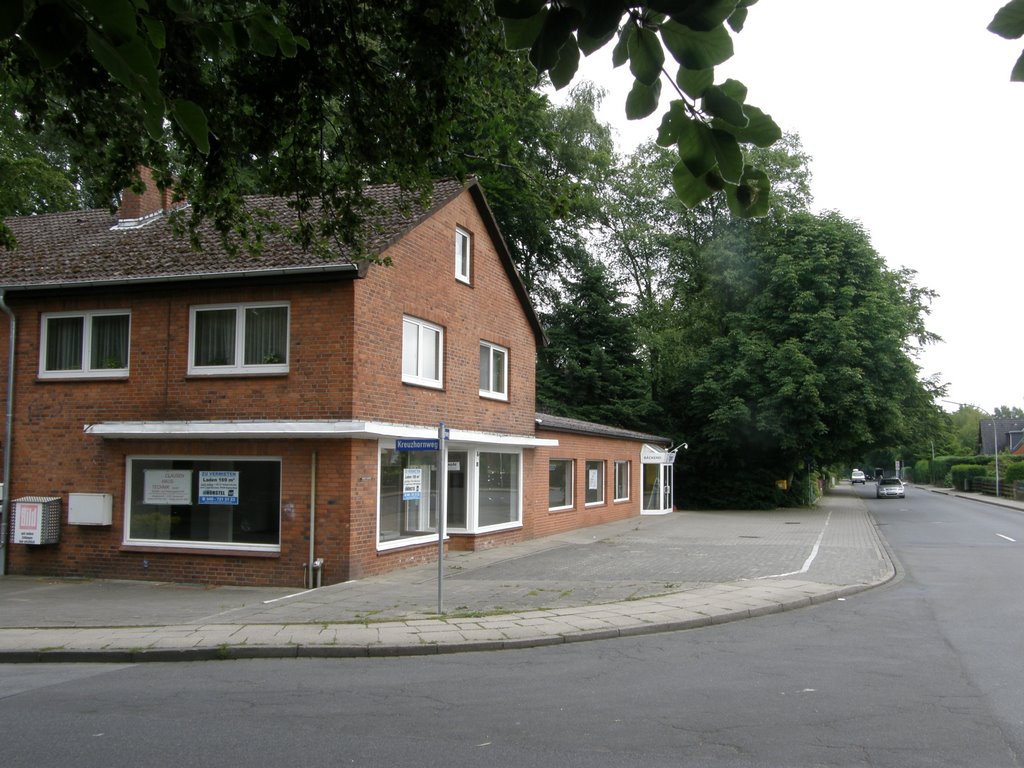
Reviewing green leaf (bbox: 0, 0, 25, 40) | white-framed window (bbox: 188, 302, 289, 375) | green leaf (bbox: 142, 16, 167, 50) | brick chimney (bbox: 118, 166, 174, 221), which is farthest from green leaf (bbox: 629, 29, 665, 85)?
brick chimney (bbox: 118, 166, 174, 221)

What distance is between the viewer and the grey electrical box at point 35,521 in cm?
1455

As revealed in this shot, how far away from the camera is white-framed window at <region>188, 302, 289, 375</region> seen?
14.3m

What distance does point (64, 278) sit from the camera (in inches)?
593

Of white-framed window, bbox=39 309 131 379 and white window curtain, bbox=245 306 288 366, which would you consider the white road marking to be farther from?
white-framed window, bbox=39 309 131 379

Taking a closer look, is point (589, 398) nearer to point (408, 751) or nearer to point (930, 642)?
point (930, 642)

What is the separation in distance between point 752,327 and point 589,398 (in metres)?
7.75

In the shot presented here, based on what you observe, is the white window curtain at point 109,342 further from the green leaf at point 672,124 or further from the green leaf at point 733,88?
the green leaf at point 733,88

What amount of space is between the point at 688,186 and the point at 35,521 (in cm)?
1466

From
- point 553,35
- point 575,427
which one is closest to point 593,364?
point 575,427

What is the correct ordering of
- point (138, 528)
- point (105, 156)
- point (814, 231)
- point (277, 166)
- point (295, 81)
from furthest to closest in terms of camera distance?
point (814, 231), point (138, 528), point (277, 166), point (105, 156), point (295, 81)

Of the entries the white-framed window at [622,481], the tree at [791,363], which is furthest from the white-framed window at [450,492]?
the tree at [791,363]

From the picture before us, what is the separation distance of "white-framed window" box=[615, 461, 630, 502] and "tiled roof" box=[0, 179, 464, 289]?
13.4m

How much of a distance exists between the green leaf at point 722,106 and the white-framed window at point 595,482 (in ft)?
76.1

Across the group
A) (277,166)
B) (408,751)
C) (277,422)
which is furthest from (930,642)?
(277,422)
